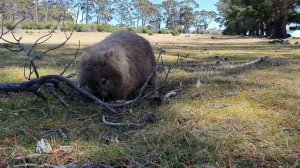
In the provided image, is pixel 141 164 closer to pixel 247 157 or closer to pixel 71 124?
pixel 247 157

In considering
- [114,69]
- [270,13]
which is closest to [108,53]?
[114,69]

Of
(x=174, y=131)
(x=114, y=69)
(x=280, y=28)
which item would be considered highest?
(x=280, y=28)

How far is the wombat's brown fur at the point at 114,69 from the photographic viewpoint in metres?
4.11

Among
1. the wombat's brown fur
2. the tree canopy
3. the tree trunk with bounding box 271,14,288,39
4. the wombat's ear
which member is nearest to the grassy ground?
the wombat's brown fur

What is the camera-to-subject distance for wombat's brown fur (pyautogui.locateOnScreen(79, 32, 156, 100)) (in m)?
4.11

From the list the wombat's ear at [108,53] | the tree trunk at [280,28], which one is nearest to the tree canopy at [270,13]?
the tree trunk at [280,28]

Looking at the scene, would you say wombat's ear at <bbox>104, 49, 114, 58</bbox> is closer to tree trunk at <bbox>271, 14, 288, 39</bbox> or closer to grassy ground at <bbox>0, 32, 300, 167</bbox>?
grassy ground at <bbox>0, 32, 300, 167</bbox>

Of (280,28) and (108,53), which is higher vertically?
(280,28)

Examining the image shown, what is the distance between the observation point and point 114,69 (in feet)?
13.8

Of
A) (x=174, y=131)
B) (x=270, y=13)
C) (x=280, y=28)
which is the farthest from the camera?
(x=280, y=28)

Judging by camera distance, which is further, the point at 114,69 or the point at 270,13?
the point at 270,13

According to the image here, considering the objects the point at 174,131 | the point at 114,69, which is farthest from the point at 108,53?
the point at 174,131

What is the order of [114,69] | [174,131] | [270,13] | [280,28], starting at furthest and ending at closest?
[280,28] → [270,13] → [114,69] → [174,131]

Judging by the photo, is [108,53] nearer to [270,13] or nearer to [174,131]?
[174,131]
